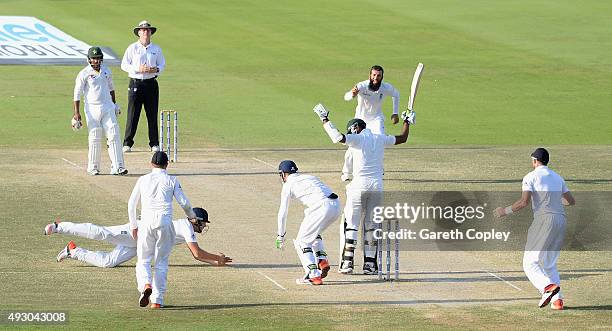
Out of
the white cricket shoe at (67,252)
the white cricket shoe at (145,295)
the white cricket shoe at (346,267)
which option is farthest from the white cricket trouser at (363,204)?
the white cricket shoe at (67,252)

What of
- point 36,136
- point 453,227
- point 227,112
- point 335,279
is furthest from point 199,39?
point 335,279

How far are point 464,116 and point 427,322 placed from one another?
63.4 ft

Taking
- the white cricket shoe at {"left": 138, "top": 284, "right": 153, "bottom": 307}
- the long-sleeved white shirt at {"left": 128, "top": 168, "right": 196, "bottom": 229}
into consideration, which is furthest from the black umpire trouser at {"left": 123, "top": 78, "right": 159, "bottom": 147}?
the white cricket shoe at {"left": 138, "top": 284, "right": 153, "bottom": 307}

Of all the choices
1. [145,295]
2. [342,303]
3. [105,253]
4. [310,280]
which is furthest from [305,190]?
[105,253]

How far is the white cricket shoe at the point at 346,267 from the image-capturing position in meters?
17.9

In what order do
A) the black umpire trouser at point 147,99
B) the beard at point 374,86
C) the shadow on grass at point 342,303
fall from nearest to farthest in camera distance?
1. the shadow on grass at point 342,303
2. the beard at point 374,86
3. the black umpire trouser at point 147,99

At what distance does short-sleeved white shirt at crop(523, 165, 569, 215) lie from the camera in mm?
16453

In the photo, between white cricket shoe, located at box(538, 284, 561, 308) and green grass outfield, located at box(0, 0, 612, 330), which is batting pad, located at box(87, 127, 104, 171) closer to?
green grass outfield, located at box(0, 0, 612, 330)

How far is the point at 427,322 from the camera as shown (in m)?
15.5

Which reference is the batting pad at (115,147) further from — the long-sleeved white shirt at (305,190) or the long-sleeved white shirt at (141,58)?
the long-sleeved white shirt at (305,190)

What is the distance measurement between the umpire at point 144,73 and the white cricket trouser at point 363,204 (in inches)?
365

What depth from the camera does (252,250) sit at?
63.7 ft

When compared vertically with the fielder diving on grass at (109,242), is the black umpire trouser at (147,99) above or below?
above

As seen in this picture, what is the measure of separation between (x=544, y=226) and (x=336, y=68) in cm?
2371
